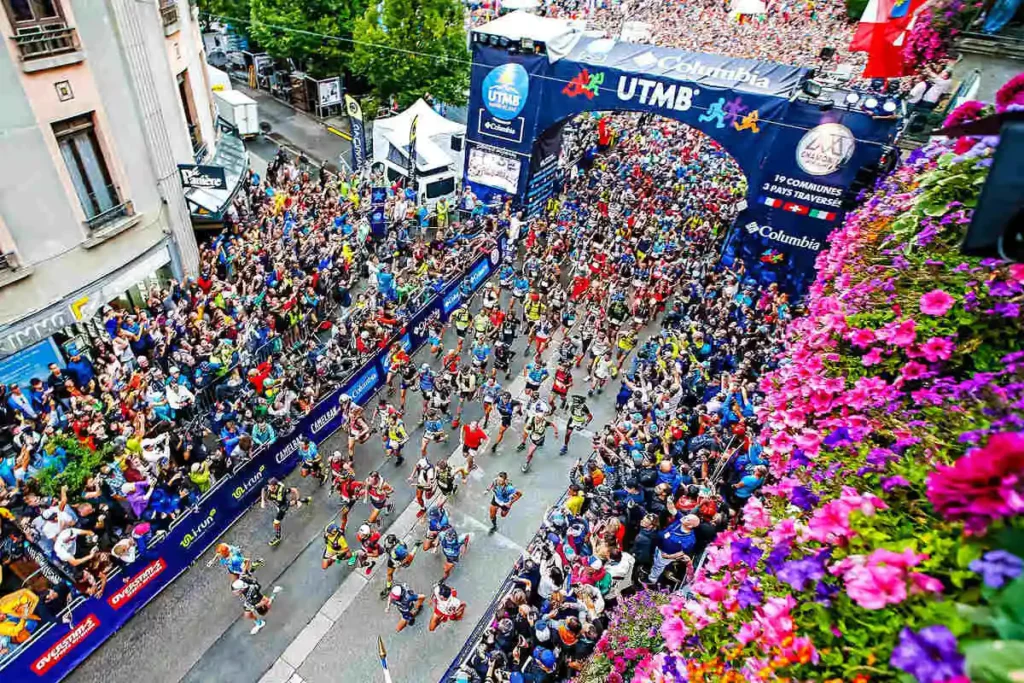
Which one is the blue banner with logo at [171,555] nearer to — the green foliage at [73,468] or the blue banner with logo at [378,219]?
the green foliage at [73,468]

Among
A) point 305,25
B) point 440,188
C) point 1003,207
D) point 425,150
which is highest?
point 1003,207

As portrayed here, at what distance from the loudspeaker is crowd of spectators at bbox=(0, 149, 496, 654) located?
450 inches

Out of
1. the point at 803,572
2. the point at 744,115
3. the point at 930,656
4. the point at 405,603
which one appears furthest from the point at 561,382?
the point at 930,656

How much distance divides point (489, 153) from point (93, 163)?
1369 centimetres

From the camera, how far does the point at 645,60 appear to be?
18734 mm

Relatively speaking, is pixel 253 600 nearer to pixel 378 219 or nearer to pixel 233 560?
pixel 233 560

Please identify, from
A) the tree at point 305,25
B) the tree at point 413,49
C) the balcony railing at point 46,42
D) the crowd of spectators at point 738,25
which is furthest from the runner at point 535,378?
the crowd of spectators at point 738,25

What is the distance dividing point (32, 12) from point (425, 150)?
46.3 ft

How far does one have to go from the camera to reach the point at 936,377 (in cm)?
484

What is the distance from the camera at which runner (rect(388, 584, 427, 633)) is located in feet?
30.9

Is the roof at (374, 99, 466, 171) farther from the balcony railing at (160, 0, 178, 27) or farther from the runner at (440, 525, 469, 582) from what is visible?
the runner at (440, 525, 469, 582)

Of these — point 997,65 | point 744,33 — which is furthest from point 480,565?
point 744,33

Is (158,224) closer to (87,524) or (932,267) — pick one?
(87,524)

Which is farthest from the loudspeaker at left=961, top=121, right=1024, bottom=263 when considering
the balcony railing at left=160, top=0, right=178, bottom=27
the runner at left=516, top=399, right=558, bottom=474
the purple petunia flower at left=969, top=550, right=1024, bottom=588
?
the balcony railing at left=160, top=0, right=178, bottom=27
